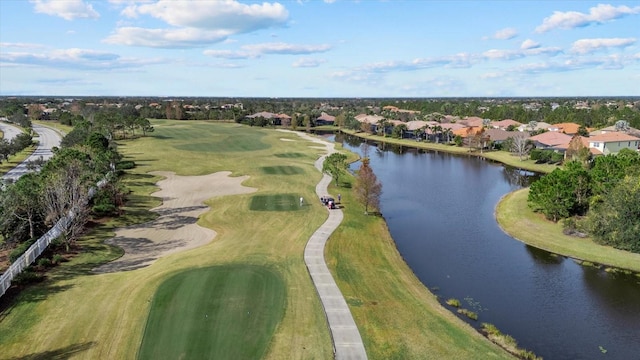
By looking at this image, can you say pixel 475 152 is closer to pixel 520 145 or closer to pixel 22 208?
pixel 520 145

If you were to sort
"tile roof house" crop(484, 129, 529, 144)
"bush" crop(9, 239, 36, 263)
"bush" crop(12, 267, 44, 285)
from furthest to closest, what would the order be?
"tile roof house" crop(484, 129, 529, 144) < "bush" crop(9, 239, 36, 263) < "bush" crop(12, 267, 44, 285)

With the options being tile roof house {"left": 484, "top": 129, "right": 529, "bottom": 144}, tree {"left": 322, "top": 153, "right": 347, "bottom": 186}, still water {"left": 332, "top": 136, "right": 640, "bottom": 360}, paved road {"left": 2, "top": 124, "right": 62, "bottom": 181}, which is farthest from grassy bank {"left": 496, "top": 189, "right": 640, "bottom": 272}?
paved road {"left": 2, "top": 124, "right": 62, "bottom": 181}

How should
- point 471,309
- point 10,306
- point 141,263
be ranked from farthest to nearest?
point 141,263 → point 471,309 → point 10,306

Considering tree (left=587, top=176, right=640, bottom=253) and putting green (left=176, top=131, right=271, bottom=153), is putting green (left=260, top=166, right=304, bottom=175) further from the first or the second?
tree (left=587, top=176, right=640, bottom=253)

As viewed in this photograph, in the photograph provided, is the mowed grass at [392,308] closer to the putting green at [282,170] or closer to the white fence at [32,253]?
the white fence at [32,253]

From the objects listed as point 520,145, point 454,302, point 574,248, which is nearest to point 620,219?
point 574,248

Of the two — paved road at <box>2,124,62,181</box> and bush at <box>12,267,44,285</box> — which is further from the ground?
paved road at <box>2,124,62,181</box>

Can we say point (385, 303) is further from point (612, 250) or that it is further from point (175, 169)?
point (175, 169)

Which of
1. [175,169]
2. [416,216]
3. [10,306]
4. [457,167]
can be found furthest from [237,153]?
[10,306]
